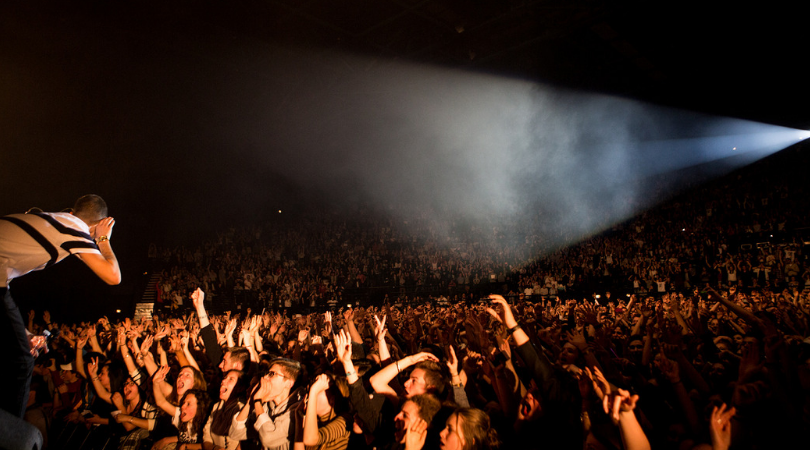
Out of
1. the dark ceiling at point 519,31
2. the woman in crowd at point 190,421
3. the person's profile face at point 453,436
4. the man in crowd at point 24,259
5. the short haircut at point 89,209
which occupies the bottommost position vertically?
the woman in crowd at point 190,421

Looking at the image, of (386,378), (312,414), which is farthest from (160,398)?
(386,378)

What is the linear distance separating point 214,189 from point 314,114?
935 centimetres

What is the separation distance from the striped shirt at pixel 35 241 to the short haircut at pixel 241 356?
5.76ft

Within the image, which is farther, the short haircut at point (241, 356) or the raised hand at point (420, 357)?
the short haircut at point (241, 356)

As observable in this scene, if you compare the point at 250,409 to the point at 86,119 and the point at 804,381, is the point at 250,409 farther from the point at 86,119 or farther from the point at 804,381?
the point at 86,119

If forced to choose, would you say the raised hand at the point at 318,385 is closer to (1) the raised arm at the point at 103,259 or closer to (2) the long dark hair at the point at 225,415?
(2) the long dark hair at the point at 225,415

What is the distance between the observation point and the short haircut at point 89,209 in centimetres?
247

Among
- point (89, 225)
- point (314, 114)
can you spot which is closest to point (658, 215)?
point (314, 114)

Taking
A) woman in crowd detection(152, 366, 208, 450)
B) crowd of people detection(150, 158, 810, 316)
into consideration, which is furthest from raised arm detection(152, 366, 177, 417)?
crowd of people detection(150, 158, 810, 316)

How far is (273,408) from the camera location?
9.04 ft

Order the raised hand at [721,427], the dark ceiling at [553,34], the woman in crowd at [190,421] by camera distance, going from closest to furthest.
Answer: the raised hand at [721,427] → the woman in crowd at [190,421] → the dark ceiling at [553,34]

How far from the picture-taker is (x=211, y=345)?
417cm

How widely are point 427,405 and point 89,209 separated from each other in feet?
7.78

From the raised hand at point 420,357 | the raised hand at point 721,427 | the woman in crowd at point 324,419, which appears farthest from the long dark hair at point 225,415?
the raised hand at point 721,427
